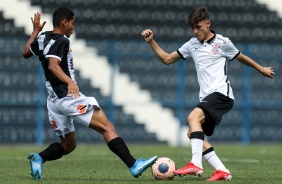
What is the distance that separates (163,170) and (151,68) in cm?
1072

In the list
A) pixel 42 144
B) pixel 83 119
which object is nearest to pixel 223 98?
pixel 83 119

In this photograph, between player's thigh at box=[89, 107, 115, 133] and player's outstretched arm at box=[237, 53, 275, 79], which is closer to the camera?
player's thigh at box=[89, 107, 115, 133]

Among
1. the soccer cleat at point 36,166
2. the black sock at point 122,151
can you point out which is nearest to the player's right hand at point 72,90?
the black sock at point 122,151

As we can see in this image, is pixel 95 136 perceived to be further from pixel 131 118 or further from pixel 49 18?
pixel 49 18

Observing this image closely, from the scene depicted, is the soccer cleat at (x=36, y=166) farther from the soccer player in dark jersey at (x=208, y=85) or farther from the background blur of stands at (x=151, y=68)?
the background blur of stands at (x=151, y=68)

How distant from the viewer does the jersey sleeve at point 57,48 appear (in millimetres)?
7820

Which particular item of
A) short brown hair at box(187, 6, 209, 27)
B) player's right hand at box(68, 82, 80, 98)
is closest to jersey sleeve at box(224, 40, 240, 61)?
short brown hair at box(187, 6, 209, 27)

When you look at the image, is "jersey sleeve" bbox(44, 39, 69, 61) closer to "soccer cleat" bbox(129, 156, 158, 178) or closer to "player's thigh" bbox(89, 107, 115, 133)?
"player's thigh" bbox(89, 107, 115, 133)

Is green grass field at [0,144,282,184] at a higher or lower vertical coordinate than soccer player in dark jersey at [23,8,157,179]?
lower

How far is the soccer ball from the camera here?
7.80 m

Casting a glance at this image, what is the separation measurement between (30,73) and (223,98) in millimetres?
10145

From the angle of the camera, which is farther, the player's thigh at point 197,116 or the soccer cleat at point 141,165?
the player's thigh at point 197,116

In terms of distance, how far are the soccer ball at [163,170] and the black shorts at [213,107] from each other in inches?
21.6

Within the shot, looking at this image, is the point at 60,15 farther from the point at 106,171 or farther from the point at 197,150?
the point at 106,171
